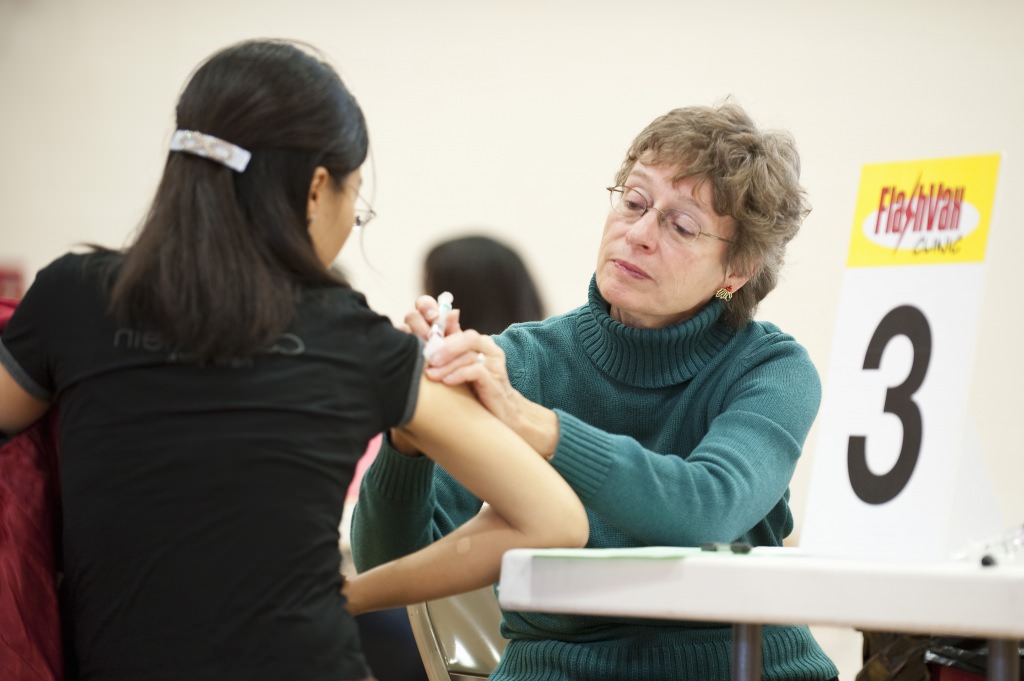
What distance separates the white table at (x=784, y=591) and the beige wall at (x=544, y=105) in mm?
2990

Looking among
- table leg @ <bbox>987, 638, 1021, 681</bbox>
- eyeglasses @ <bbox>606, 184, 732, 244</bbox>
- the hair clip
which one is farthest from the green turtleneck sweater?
the hair clip

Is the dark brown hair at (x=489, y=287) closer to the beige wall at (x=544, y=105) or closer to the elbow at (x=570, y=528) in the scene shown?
the beige wall at (x=544, y=105)

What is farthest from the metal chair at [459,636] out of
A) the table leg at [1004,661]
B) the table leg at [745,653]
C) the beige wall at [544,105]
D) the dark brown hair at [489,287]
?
the beige wall at [544,105]

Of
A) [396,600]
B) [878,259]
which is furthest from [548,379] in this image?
[878,259]

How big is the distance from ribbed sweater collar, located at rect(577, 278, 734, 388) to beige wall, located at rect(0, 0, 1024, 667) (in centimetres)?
236

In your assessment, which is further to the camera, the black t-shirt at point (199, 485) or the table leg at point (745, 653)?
the table leg at point (745, 653)

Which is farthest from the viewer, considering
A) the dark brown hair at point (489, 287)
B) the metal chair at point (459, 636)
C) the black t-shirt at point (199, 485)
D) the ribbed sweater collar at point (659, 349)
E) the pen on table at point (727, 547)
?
the dark brown hair at point (489, 287)

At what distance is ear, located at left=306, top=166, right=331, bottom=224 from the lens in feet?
4.10

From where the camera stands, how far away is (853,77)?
162 inches

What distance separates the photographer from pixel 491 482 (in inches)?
51.8

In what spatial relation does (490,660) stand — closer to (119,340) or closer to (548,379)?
(548,379)

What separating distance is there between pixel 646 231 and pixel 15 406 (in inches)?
36.1

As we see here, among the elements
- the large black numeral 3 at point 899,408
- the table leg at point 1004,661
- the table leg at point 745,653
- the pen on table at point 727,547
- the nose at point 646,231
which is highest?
the nose at point 646,231

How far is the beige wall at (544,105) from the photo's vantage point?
4059 mm
